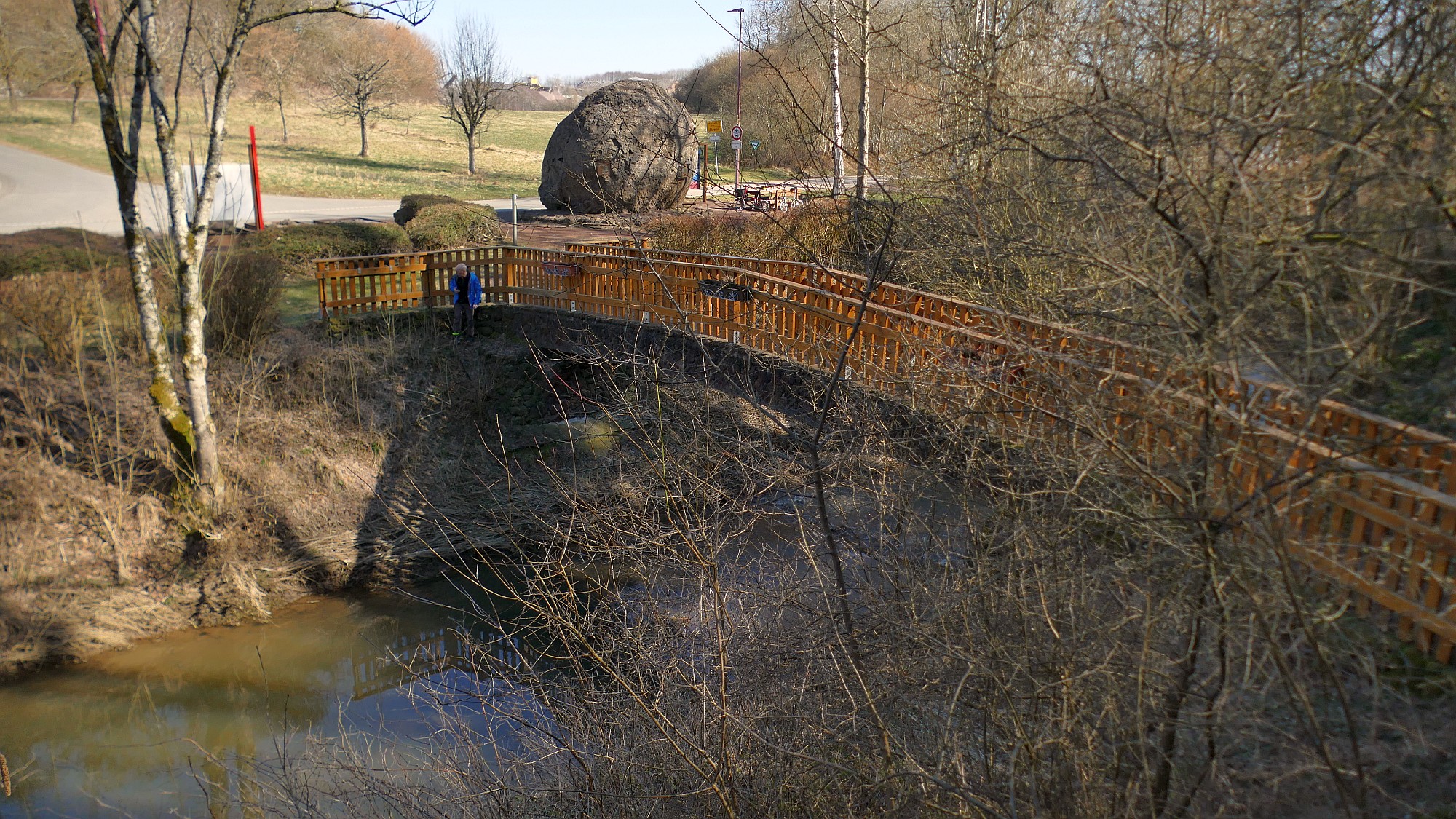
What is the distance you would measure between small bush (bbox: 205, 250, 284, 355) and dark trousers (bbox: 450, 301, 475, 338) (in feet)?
8.76

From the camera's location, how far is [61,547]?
10047mm

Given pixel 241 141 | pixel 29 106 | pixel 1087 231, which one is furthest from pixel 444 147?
pixel 1087 231

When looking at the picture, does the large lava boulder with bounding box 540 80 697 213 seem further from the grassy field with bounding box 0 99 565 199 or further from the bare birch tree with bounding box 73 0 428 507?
the bare birch tree with bounding box 73 0 428 507

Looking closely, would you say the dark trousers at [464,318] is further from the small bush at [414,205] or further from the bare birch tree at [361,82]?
the bare birch tree at [361,82]

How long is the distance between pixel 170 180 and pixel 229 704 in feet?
17.2

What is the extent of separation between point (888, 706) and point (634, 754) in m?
1.48

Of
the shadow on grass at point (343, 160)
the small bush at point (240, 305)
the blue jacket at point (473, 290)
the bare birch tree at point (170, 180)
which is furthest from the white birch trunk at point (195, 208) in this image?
the shadow on grass at point (343, 160)

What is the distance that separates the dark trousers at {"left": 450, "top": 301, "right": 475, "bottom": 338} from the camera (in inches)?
589

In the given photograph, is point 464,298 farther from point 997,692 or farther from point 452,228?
point 997,692

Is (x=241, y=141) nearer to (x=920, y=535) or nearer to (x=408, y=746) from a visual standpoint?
(x=408, y=746)

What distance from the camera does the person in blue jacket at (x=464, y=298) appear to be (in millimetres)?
14875

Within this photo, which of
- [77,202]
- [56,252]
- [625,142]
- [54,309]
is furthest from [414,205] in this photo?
[54,309]

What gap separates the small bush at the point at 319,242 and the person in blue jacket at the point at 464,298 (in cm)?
292

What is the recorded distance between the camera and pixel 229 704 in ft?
30.4
